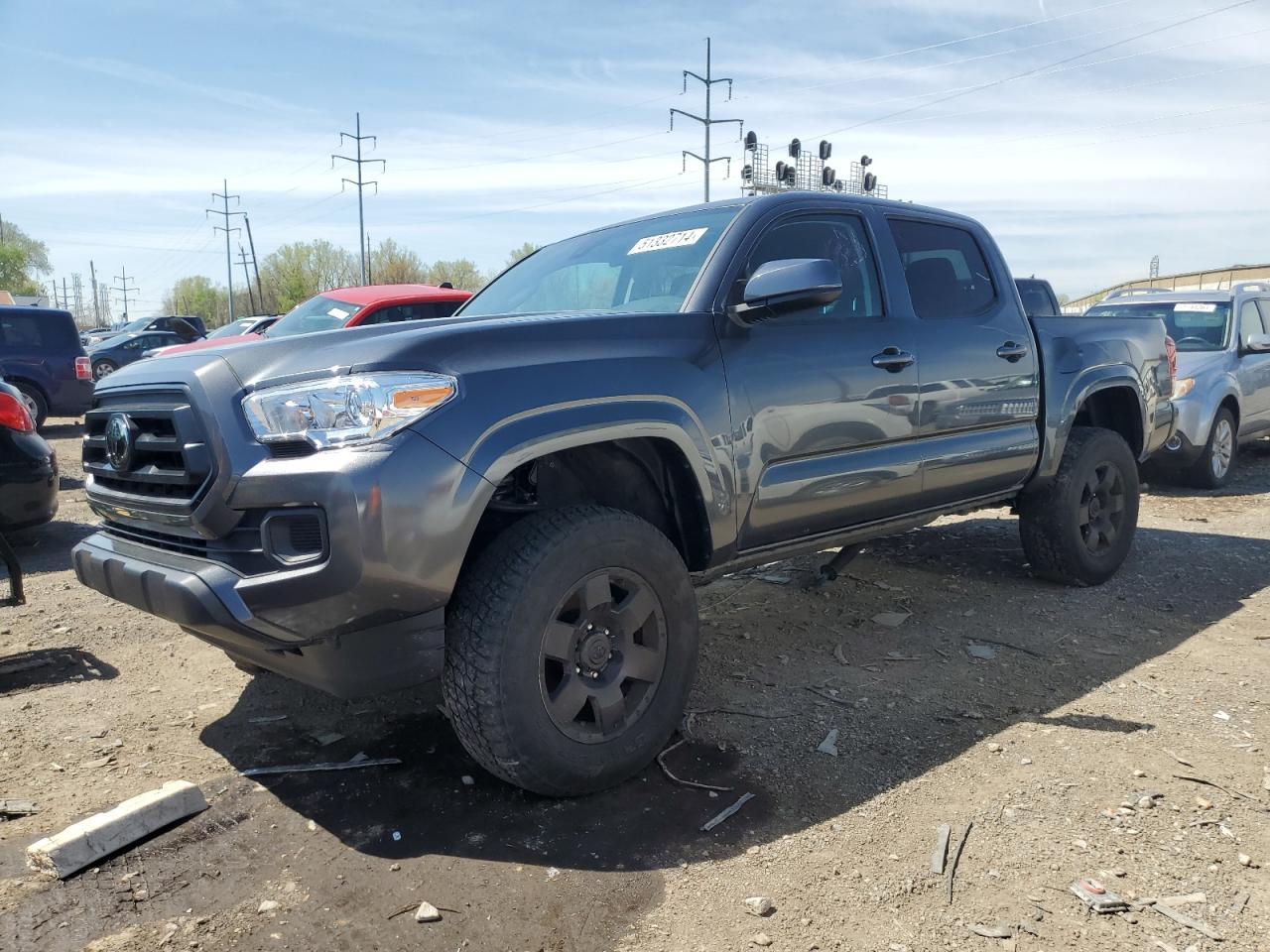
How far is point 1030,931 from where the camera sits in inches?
86.1

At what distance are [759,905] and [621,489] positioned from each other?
55.5 inches

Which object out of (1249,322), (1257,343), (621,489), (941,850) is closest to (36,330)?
(621,489)

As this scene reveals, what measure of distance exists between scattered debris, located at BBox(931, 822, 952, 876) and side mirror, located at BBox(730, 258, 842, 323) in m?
1.71

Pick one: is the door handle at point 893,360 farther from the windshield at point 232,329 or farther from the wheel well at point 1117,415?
the windshield at point 232,329

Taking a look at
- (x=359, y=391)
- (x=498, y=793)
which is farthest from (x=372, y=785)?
(x=359, y=391)

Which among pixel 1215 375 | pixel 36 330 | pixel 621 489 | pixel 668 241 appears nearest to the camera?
pixel 621 489

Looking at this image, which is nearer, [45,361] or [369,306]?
[369,306]

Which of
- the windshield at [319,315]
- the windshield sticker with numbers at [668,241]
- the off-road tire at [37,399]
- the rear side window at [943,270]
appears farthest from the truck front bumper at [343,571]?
the off-road tire at [37,399]

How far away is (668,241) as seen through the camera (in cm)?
365

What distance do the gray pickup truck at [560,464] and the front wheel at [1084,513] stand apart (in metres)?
0.89

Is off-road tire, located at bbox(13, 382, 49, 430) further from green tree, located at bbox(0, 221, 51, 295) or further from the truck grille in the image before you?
green tree, located at bbox(0, 221, 51, 295)

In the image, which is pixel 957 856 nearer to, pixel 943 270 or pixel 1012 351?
pixel 1012 351

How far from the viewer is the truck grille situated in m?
2.56

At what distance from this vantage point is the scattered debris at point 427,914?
2.25 m
